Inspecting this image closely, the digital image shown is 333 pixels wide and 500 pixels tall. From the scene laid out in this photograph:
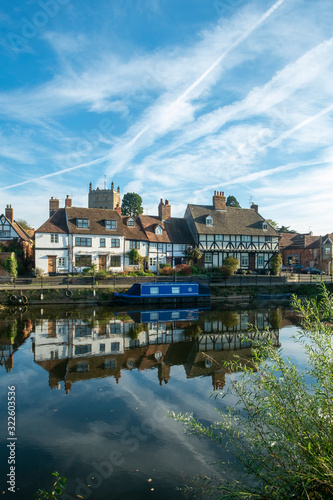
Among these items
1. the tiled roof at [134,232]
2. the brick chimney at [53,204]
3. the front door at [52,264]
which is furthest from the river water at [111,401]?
the brick chimney at [53,204]

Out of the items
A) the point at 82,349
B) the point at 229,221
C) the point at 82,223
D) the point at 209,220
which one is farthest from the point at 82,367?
the point at 229,221

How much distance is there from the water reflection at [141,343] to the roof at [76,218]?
14.4m

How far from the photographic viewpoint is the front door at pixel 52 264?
36.6 metres

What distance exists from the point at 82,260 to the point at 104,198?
4249 cm

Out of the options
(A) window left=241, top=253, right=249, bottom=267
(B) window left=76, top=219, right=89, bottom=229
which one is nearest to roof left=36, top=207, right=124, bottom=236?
(B) window left=76, top=219, right=89, bottom=229

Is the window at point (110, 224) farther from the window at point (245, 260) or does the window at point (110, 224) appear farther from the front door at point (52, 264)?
the window at point (245, 260)

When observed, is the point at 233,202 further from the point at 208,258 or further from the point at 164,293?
the point at 164,293

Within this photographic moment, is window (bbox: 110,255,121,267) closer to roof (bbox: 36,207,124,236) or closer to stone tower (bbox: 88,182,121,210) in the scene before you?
roof (bbox: 36,207,124,236)

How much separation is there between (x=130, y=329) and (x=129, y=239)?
20261 mm

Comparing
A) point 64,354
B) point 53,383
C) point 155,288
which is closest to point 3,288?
point 155,288

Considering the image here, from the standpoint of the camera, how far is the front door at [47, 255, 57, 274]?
36.6 metres

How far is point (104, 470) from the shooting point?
23.3 ft

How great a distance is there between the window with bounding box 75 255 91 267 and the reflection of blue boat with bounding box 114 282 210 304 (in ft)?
28.0

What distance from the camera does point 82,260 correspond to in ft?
124
